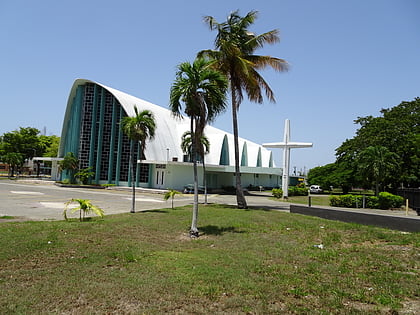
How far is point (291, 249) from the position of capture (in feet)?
29.1

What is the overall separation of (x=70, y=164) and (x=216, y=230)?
3204cm

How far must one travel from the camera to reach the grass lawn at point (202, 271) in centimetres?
486

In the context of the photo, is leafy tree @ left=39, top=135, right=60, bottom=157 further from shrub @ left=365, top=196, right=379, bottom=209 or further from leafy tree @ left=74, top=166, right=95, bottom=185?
shrub @ left=365, top=196, right=379, bottom=209

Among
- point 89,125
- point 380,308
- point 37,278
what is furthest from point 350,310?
point 89,125

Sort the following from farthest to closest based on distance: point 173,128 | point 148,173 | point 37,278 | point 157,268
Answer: point 173,128, point 148,173, point 157,268, point 37,278

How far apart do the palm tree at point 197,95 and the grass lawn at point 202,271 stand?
272 centimetres

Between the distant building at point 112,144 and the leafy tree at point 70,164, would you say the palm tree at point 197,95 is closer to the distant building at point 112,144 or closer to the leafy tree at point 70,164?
the distant building at point 112,144

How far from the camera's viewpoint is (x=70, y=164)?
1529 inches

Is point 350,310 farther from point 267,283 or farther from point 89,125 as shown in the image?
point 89,125

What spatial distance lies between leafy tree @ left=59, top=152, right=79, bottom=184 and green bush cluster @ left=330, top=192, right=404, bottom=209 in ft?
98.5

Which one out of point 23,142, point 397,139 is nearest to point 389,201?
point 397,139

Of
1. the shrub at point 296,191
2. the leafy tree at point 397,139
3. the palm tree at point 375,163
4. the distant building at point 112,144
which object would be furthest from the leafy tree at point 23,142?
the palm tree at point 375,163

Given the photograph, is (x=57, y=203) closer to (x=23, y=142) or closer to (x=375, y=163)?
(x=375, y=163)

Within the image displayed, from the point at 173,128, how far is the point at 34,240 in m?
37.1
